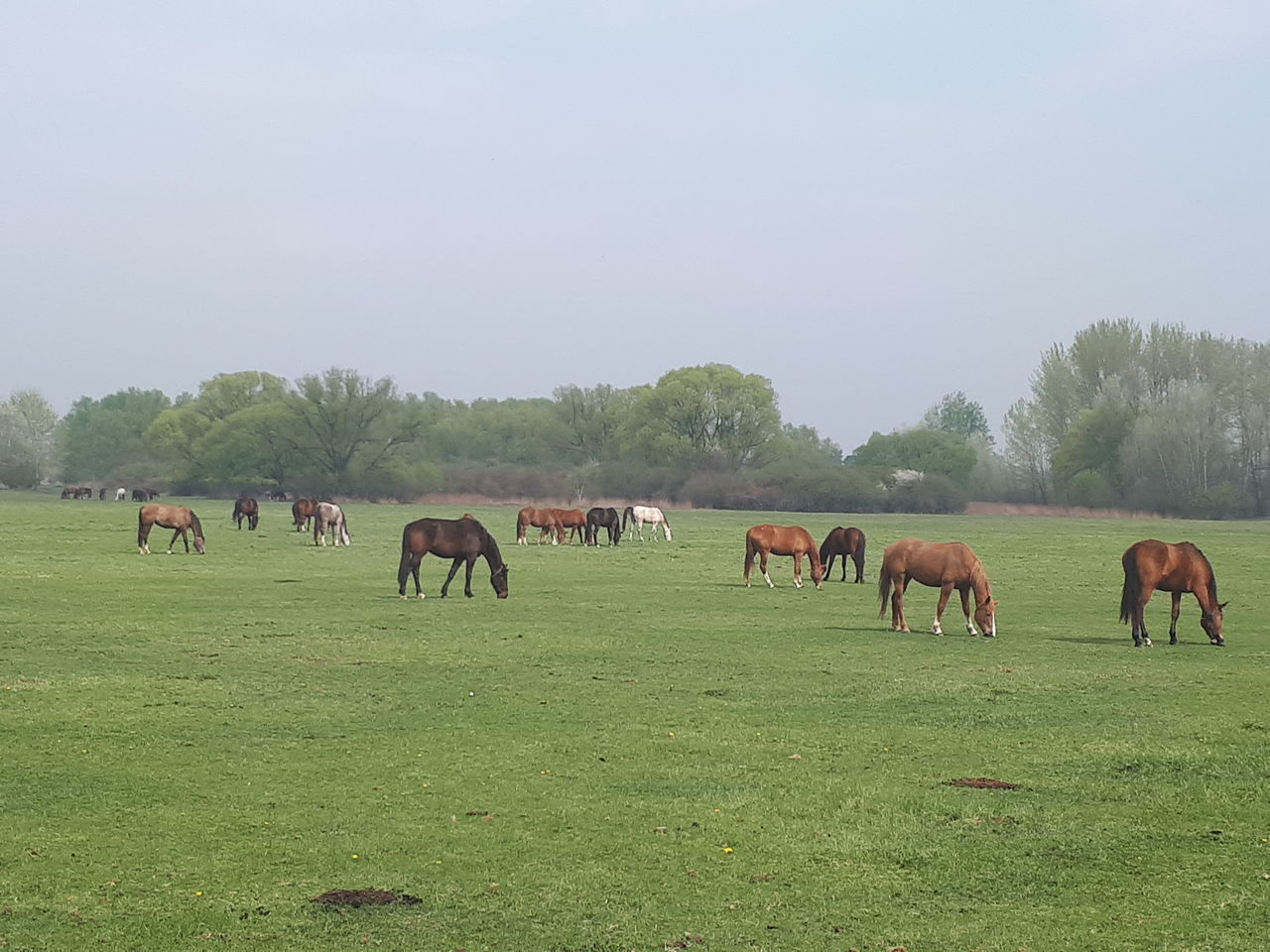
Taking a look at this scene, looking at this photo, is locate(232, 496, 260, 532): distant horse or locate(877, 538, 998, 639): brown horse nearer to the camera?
locate(877, 538, 998, 639): brown horse

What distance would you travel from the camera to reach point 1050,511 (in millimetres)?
86750

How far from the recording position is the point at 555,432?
384ft

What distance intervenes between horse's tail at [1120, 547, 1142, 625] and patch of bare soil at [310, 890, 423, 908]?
12771 millimetres

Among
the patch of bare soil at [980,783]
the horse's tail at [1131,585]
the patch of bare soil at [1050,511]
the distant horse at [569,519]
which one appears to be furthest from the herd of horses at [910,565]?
the patch of bare soil at [1050,511]

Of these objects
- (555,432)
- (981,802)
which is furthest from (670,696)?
(555,432)

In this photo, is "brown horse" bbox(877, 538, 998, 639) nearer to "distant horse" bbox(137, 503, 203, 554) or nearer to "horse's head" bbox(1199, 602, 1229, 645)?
"horse's head" bbox(1199, 602, 1229, 645)

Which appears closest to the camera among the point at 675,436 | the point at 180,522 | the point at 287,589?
the point at 287,589

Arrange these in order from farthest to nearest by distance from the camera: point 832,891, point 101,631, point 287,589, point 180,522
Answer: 1. point 180,522
2. point 287,589
3. point 101,631
4. point 832,891

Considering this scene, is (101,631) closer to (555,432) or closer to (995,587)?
(995,587)

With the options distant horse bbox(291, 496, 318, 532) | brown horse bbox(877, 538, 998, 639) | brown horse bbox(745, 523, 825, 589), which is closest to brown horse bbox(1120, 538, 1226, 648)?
brown horse bbox(877, 538, 998, 639)

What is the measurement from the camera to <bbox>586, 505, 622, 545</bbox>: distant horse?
148ft

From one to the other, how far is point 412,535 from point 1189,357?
247ft

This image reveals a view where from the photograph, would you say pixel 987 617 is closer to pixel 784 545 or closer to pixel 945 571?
pixel 945 571

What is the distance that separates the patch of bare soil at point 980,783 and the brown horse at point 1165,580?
28.6 ft
